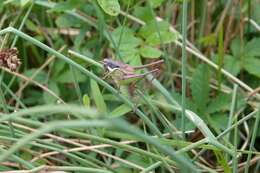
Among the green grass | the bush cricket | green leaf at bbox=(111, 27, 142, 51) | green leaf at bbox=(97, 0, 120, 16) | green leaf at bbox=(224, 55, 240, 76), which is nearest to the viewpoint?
the bush cricket

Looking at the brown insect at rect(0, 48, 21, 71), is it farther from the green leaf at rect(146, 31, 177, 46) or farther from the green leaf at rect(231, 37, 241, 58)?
the green leaf at rect(231, 37, 241, 58)

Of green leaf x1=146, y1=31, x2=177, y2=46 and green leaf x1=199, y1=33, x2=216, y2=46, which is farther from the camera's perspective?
green leaf x1=199, y1=33, x2=216, y2=46

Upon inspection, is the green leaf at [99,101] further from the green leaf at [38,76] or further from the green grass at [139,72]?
the green leaf at [38,76]

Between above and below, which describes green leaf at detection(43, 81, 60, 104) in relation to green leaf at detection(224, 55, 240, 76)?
below

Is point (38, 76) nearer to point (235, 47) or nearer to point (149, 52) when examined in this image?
point (149, 52)

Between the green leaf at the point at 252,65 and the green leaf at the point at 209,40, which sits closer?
the green leaf at the point at 252,65

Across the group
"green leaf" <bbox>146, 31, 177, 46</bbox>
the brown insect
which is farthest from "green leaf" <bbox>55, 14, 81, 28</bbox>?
the brown insect

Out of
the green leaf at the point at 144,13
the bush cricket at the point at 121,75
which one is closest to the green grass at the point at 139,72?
the green leaf at the point at 144,13

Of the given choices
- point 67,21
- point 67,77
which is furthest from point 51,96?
point 67,21
